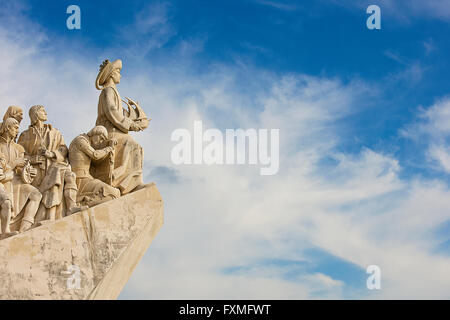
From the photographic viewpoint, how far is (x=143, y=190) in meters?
11.3

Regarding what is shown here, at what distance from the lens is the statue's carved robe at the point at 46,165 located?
1073cm

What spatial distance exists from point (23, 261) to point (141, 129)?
3806mm

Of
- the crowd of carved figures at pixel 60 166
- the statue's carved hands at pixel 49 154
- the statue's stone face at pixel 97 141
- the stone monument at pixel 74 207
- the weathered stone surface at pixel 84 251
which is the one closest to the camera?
the weathered stone surface at pixel 84 251

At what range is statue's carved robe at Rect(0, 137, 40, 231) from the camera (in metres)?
10.5

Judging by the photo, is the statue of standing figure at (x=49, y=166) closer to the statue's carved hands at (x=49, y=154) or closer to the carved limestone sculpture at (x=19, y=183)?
the statue's carved hands at (x=49, y=154)

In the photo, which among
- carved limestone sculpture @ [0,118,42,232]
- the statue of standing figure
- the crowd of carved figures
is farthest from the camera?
the statue of standing figure

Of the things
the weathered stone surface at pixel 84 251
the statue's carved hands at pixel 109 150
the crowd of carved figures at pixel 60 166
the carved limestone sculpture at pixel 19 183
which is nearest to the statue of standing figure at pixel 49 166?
the crowd of carved figures at pixel 60 166

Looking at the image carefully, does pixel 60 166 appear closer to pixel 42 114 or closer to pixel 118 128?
pixel 42 114

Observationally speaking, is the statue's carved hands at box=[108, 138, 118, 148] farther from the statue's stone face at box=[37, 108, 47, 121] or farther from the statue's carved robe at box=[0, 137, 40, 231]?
the statue's carved robe at box=[0, 137, 40, 231]

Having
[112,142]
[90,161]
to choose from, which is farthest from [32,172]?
[112,142]

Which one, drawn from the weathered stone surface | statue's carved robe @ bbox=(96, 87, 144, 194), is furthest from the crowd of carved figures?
the weathered stone surface

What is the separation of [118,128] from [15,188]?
2.34 m
